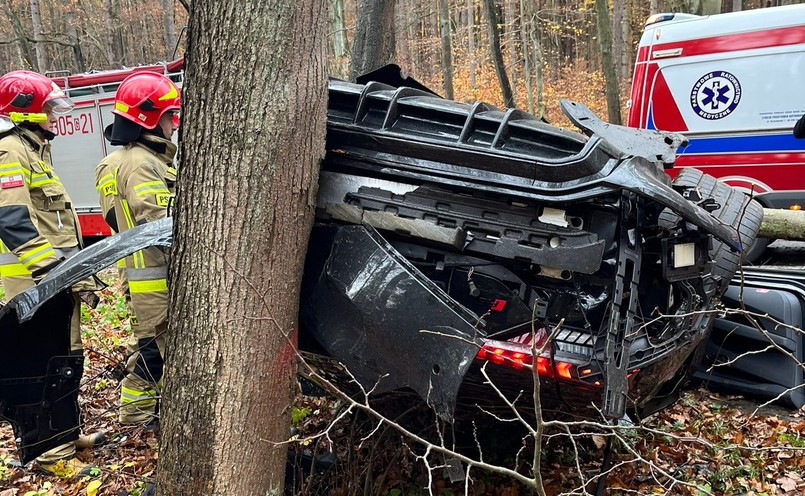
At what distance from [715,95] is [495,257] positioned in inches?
220

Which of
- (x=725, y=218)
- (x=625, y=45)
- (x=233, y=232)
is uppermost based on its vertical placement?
(x=625, y=45)

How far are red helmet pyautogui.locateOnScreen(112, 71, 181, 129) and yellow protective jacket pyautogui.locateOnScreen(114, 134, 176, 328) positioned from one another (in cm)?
12

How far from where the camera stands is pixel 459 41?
91.2 feet

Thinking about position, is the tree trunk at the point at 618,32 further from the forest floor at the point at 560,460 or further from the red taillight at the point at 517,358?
the red taillight at the point at 517,358

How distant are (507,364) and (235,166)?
122 cm

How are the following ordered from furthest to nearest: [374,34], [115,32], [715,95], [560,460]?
1. [115,32]
2. [715,95]
3. [374,34]
4. [560,460]

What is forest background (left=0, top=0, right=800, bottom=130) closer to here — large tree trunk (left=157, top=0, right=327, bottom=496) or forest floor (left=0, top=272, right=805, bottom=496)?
forest floor (left=0, top=272, right=805, bottom=496)

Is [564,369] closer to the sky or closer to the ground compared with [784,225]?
closer to the sky

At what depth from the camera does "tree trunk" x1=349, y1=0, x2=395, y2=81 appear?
228 inches

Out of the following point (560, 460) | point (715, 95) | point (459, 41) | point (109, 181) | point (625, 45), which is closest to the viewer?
point (560, 460)

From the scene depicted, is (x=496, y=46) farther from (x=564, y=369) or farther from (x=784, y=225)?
(x=564, y=369)

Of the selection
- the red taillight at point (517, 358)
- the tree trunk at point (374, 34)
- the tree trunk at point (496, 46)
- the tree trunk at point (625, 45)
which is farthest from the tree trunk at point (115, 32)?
the red taillight at point (517, 358)

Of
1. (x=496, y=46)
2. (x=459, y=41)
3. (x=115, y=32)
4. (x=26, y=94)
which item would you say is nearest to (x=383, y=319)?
(x=26, y=94)

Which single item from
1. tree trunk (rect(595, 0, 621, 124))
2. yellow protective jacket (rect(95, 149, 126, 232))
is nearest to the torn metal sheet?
yellow protective jacket (rect(95, 149, 126, 232))
